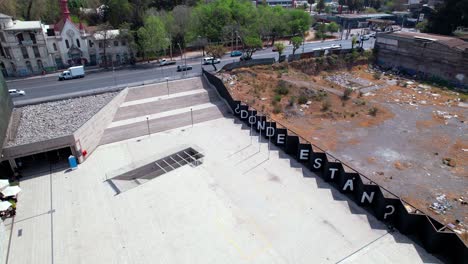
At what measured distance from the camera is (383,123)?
3294 centimetres

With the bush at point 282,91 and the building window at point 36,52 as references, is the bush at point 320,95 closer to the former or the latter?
the bush at point 282,91

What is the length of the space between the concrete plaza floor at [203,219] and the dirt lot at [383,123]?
5231 millimetres

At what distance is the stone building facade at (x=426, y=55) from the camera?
44.6 m

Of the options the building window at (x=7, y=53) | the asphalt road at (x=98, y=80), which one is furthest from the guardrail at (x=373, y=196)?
the building window at (x=7, y=53)

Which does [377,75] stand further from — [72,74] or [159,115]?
[72,74]

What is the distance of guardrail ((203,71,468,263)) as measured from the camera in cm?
1658

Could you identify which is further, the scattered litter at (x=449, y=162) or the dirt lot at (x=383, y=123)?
the scattered litter at (x=449, y=162)

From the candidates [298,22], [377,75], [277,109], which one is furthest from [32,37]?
→ [377,75]

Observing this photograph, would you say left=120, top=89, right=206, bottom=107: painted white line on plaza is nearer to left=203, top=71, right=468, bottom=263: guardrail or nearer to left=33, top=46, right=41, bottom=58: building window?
left=203, top=71, right=468, bottom=263: guardrail

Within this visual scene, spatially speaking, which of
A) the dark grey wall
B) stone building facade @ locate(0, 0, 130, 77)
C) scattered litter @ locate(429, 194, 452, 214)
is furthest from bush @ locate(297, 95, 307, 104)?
stone building facade @ locate(0, 0, 130, 77)

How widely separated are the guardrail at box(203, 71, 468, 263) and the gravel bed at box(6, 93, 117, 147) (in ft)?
57.2

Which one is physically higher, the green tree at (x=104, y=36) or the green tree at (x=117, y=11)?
the green tree at (x=117, y=11)

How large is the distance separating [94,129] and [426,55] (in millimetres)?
51746

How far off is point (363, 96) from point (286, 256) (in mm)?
30878
